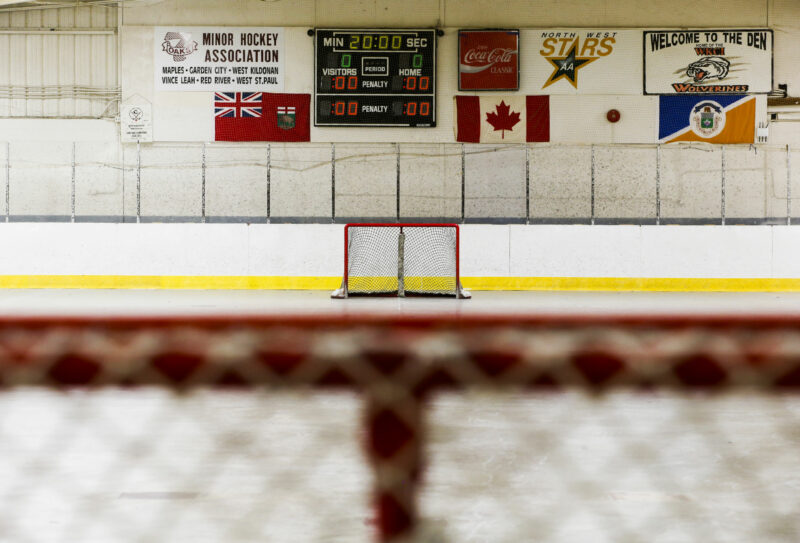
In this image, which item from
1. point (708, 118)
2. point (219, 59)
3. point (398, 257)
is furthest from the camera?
point (219, 59)

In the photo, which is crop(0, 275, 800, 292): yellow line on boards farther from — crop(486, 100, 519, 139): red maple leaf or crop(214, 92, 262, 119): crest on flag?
crop(214, 92, 262, 119): crest on flag

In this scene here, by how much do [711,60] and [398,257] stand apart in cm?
834

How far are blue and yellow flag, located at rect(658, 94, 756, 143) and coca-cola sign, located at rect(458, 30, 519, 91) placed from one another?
310 centimetres

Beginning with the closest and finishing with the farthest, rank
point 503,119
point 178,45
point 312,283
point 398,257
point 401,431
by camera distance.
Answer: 1. point 401,431
2. point 398,257
3. point 312,283
4. point 503,119
5. point 178,45

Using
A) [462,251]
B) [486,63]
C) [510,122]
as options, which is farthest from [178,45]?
[462,251]

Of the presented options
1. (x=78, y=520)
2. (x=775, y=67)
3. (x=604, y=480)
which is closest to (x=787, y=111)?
(x=775, y=67)

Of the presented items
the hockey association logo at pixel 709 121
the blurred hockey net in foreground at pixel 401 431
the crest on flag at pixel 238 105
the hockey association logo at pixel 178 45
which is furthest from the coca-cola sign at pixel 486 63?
the blurred hockey net in foreground at pixel 401 431

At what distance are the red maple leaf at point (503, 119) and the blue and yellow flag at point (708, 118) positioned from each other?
295cm

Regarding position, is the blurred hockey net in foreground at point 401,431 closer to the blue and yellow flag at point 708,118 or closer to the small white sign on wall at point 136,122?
the blue and yellow flag at point 708,118

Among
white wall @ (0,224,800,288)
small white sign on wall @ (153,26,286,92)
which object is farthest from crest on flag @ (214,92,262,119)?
white wall @ (0,224,800,288)

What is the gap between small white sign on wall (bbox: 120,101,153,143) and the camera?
17.4 metres

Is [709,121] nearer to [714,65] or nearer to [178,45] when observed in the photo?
[714,65]

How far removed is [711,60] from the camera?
57.1 feet

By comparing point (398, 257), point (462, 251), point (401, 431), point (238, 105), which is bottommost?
point (401, 431)
